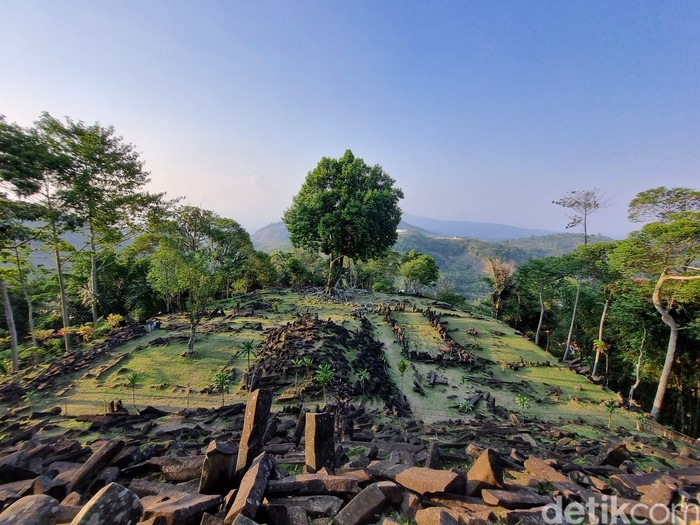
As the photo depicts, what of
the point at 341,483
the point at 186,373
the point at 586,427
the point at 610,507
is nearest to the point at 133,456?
the point at 341,483

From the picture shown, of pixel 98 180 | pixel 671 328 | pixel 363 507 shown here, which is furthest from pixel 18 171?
pixel 671 328

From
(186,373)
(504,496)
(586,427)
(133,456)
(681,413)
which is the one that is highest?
(504,496)

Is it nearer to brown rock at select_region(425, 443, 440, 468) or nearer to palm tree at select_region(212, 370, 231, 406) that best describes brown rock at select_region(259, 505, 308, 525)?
brown rock at select_region(425, 443, 440, 468)

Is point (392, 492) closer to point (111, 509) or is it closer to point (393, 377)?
point (111, 509)

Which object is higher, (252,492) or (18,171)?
(18,171)

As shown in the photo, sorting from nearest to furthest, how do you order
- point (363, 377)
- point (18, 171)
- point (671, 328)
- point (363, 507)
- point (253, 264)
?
point (363, 507) → point (18, 171) → point (363, 377) → point (671, 328) → point (253, 264)

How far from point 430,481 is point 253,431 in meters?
2.49

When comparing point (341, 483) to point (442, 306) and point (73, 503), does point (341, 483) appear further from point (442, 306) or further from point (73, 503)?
point (442, 306)

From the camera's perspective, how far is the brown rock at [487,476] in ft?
12.9

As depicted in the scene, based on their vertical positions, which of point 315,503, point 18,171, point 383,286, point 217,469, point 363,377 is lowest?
point 363,377

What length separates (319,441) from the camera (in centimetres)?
464

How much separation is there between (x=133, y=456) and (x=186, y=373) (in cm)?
875

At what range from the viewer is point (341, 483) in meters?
3.67

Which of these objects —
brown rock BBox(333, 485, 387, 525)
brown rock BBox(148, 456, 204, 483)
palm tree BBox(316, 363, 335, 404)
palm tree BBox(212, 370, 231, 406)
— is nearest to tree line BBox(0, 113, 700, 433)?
palm tree BBox(212, 370, 231, 406)
